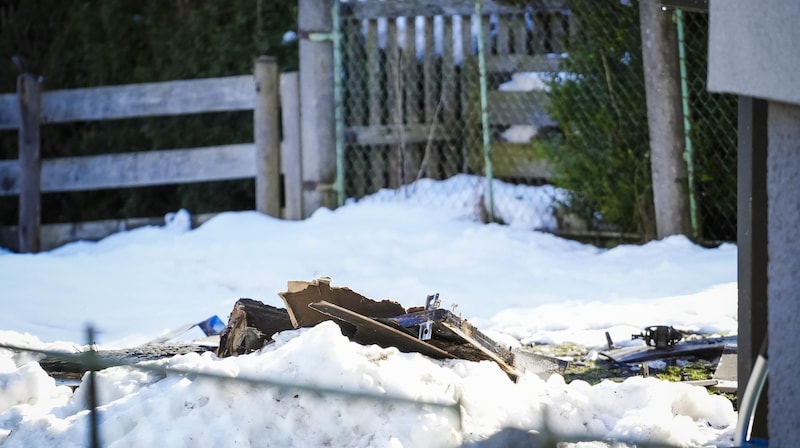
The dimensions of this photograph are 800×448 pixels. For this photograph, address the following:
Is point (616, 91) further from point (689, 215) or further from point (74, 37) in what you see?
point (74, 37)

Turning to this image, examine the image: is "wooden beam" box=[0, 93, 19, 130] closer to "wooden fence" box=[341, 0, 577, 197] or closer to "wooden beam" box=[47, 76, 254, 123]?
"wooden beam" box=[47, 76, 254, 123]

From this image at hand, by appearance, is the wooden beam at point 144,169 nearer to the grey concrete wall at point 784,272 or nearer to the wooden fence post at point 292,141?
the wooden fence post at point 292,141

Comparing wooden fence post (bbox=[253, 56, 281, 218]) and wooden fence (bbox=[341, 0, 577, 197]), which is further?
wooden fence post (bbox=[253, 56, 281, 218])

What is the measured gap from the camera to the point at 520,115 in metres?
9.56

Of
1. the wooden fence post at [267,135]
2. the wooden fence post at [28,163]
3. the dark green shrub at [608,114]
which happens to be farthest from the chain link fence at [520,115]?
the wooden fence post at [28,163]

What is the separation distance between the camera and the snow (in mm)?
3527

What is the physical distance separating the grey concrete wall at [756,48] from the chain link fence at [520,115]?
16.9ft

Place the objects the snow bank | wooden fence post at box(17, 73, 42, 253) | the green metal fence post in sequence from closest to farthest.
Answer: the snow bank → the green metal fence post → wooden fence post at box(17, 73, 42, 253)

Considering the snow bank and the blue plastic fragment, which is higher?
the snow bank

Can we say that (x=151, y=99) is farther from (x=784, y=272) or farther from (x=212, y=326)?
(x=784, y=272)

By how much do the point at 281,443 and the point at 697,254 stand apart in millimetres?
5271

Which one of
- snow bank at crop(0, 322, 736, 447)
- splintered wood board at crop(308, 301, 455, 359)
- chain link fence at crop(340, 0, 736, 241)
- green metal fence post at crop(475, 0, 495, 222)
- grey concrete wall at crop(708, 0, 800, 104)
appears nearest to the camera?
grey concrete wall at crop(708, 0, 800, 104)

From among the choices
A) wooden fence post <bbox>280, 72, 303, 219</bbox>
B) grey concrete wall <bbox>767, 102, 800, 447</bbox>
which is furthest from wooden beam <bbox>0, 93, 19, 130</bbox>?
grey concrete wall <bbox>767, 102, 800, 447</bbox>

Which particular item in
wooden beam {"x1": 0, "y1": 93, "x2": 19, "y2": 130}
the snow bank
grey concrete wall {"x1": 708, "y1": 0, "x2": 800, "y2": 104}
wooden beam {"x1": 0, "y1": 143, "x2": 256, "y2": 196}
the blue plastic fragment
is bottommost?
the blue plastic fragment
